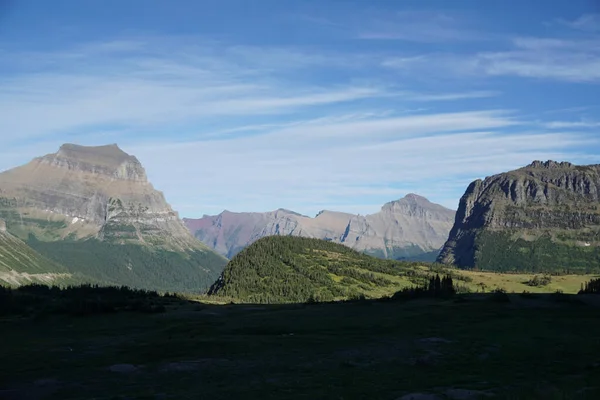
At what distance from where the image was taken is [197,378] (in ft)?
117

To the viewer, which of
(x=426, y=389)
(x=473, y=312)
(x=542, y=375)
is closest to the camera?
(x=426, y=389)

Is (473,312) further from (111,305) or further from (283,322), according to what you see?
(111,305)

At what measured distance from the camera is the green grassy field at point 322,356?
31.4 metres

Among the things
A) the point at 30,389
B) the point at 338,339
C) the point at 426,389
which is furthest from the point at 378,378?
the point at 30,389

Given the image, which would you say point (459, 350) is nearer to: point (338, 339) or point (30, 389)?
point (338, 339)

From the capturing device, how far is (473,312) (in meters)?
63.4

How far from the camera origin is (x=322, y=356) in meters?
42.0

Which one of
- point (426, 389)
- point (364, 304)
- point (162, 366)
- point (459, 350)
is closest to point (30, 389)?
Result: point (162, 366)

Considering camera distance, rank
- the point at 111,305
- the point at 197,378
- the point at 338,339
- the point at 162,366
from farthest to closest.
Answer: the point at 111,305 < the point at 338,339 < the point at 162,366 < the point at 197,378

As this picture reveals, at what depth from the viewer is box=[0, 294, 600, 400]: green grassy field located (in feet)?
103

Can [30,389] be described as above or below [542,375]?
below

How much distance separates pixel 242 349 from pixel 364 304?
41.0 metres

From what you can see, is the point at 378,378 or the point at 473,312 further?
the point at 473,312

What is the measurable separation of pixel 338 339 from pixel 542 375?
20748 mm
